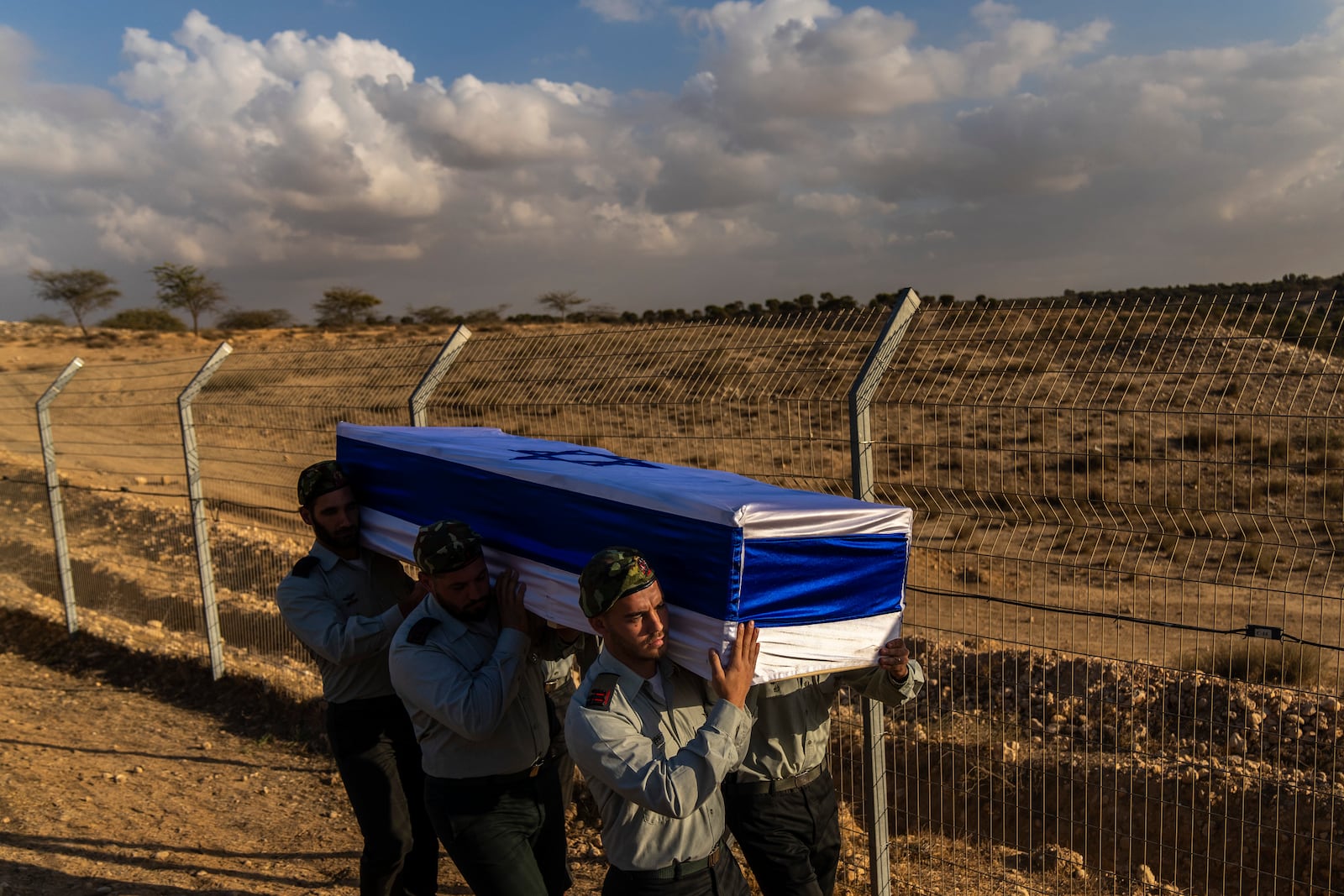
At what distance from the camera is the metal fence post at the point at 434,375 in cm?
510

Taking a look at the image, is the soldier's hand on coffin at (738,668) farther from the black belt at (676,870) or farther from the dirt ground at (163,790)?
the dirt ground at (163,790)

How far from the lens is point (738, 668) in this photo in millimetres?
2381

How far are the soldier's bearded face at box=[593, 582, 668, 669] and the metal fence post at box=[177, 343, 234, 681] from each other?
4889 mm

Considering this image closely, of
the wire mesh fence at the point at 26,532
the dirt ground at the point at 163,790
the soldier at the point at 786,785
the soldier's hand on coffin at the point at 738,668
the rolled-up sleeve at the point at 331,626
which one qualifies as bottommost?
the dirt ground at the point at 163,790

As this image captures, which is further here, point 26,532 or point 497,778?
point 26,532

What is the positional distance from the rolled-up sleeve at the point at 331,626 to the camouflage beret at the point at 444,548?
2.36ft

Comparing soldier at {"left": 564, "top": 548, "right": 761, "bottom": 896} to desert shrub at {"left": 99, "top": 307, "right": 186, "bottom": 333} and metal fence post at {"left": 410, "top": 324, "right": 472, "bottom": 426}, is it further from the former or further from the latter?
desert shrub at {"left": 99, "top": 307, "right": 186, "bottom": 333}

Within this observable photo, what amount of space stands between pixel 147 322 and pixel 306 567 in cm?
5237

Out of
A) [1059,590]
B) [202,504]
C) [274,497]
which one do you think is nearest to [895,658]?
[1059,590]

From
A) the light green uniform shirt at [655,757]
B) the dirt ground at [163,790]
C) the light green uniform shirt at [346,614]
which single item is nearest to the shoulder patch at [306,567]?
the light green uniform shirt at [346,614]

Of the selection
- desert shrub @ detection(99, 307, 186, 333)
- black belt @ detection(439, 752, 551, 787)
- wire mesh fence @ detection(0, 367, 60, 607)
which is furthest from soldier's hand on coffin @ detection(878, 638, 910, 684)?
desert shrub @ detection(99, 307, 186, 333)

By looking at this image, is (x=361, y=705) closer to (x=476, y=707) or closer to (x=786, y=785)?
(x=476, y=707)

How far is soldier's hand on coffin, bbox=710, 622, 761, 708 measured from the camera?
237 cm

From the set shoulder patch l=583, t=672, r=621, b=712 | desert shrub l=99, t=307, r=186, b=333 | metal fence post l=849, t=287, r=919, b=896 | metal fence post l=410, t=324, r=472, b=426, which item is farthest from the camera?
desert shrub l=99, t=307, r=186, b=333
